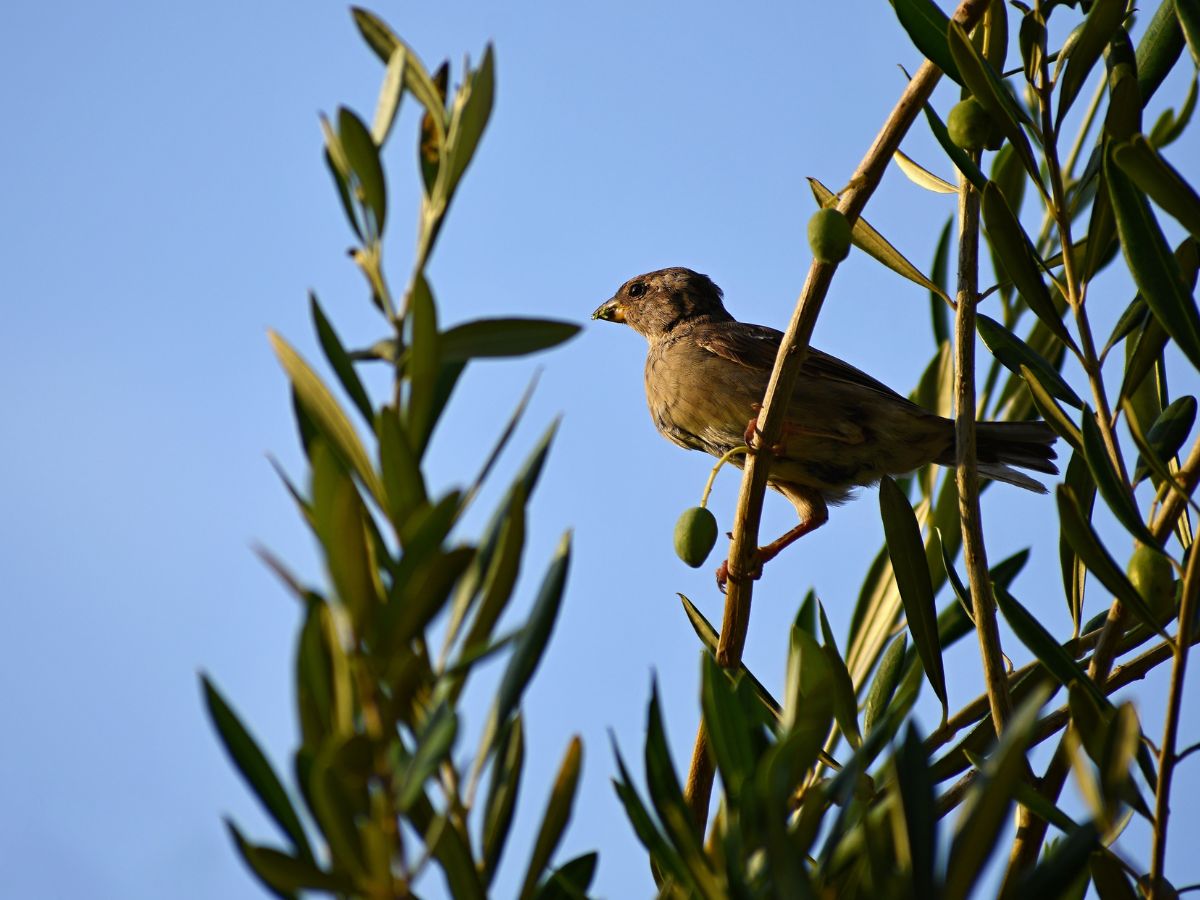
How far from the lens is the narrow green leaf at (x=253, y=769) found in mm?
1517

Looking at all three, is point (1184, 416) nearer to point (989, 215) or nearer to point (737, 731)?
point (989, 215)

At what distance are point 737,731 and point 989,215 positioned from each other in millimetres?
1213

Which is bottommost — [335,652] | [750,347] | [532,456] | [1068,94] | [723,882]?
[723,882]

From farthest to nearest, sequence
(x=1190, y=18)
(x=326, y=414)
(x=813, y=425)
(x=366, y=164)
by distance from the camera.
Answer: (x=813, y=425) < (x=1190, y=18) < (x=366, y=164) < (x=326, y=414)

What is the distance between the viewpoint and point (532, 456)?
1656 mm

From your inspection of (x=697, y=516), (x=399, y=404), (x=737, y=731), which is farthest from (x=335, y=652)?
(x=697, y=516)

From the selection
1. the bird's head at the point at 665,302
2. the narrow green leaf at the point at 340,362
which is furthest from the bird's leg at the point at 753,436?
the bird's head at the point at 665,302

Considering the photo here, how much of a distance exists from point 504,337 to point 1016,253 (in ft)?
4.29

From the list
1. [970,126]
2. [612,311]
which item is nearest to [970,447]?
[970,126]

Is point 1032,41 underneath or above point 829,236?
above

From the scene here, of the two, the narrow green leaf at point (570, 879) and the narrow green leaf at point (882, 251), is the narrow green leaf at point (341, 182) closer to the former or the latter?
the narrow green leaf at point (570, 879)

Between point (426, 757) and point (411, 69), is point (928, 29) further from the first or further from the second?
point (426, 757)

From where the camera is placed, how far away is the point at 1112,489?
89.2 inches

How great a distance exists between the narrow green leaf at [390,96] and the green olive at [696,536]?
1632 mm
